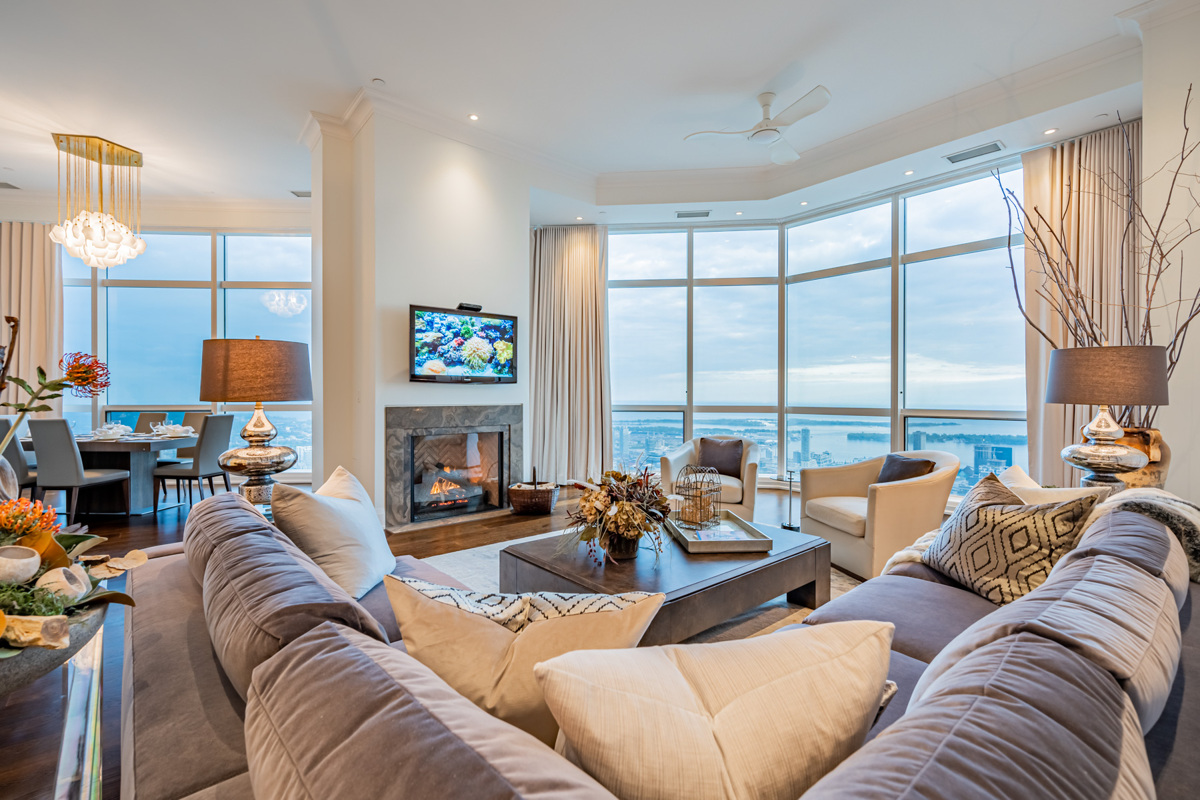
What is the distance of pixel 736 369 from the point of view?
20.5 ft

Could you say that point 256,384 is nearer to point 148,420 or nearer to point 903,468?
point 903,468

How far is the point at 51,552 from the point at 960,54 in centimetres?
490

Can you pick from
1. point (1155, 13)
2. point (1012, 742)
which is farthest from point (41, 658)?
point (1155, 13)

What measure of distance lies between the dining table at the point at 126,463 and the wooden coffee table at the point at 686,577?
13.3ft

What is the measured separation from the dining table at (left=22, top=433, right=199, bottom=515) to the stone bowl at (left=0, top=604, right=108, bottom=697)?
15.6 ft

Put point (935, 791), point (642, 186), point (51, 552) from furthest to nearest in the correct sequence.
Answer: point (642, 186)
point (51, 552)
point (935, 791)

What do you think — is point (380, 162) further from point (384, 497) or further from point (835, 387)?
point (835, 387)

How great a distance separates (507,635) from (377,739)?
0.33 metres

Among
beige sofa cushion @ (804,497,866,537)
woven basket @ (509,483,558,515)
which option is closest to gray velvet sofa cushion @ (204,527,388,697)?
beige sofa cushion @ (804,497,866,537)

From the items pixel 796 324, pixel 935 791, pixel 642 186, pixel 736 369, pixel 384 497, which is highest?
pixel 642 186

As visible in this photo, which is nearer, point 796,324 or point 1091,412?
point 1091,412

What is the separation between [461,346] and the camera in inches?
181

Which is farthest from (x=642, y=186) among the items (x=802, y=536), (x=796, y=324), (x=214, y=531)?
(x=214, y=531)

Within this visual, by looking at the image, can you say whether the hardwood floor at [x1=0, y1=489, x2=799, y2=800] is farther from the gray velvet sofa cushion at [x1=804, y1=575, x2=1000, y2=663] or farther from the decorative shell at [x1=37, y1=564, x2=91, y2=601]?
the gray velvet sofa cushion at [x1=804, y1=575, x2=1000, y2=663]
